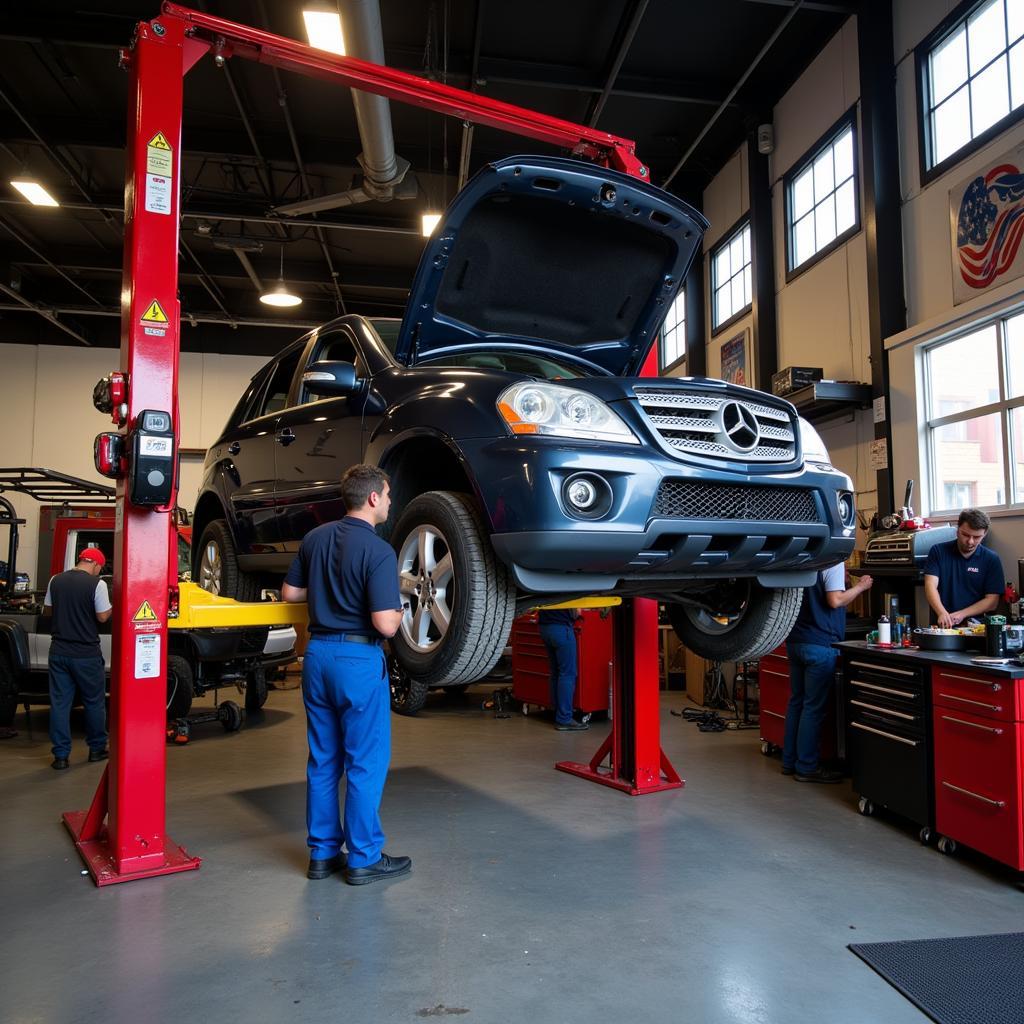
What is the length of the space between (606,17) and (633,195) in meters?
5.24

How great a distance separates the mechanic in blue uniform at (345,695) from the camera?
10.2ft

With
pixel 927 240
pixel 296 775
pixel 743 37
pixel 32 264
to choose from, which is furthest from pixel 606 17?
pixel 32 264

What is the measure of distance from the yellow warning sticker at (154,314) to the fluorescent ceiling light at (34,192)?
6.46 metres

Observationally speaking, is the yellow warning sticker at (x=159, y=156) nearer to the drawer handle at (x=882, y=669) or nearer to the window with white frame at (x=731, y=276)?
the drawer handle at (x=882, y=669)

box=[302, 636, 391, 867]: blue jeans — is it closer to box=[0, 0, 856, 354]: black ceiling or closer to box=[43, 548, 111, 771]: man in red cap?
box=[43, 548, 111, 771]: man in red cap

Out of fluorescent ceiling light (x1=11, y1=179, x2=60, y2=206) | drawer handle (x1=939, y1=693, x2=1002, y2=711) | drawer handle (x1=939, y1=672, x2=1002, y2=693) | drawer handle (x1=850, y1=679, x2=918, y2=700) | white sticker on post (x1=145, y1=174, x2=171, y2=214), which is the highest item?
fluorescent ceiling light (x1=11, y1=179, x2=60, y2=206)

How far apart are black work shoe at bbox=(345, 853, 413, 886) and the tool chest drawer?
2.51m

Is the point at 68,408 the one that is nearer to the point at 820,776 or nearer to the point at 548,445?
the point at 820,776

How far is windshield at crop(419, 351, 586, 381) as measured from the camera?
297cm

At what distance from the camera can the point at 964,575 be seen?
15.3 ft

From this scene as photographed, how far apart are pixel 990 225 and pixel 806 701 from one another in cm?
327

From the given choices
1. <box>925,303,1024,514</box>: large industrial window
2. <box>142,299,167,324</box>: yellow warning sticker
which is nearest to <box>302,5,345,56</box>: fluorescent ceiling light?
<box>142,299,167,324</box>: yellow warning sticker

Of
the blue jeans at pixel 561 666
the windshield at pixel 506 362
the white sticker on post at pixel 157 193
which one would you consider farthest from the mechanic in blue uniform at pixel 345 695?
the blue jeans at pixel 561 666

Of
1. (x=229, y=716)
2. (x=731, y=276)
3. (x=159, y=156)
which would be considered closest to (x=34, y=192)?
(x=229, y=716)
